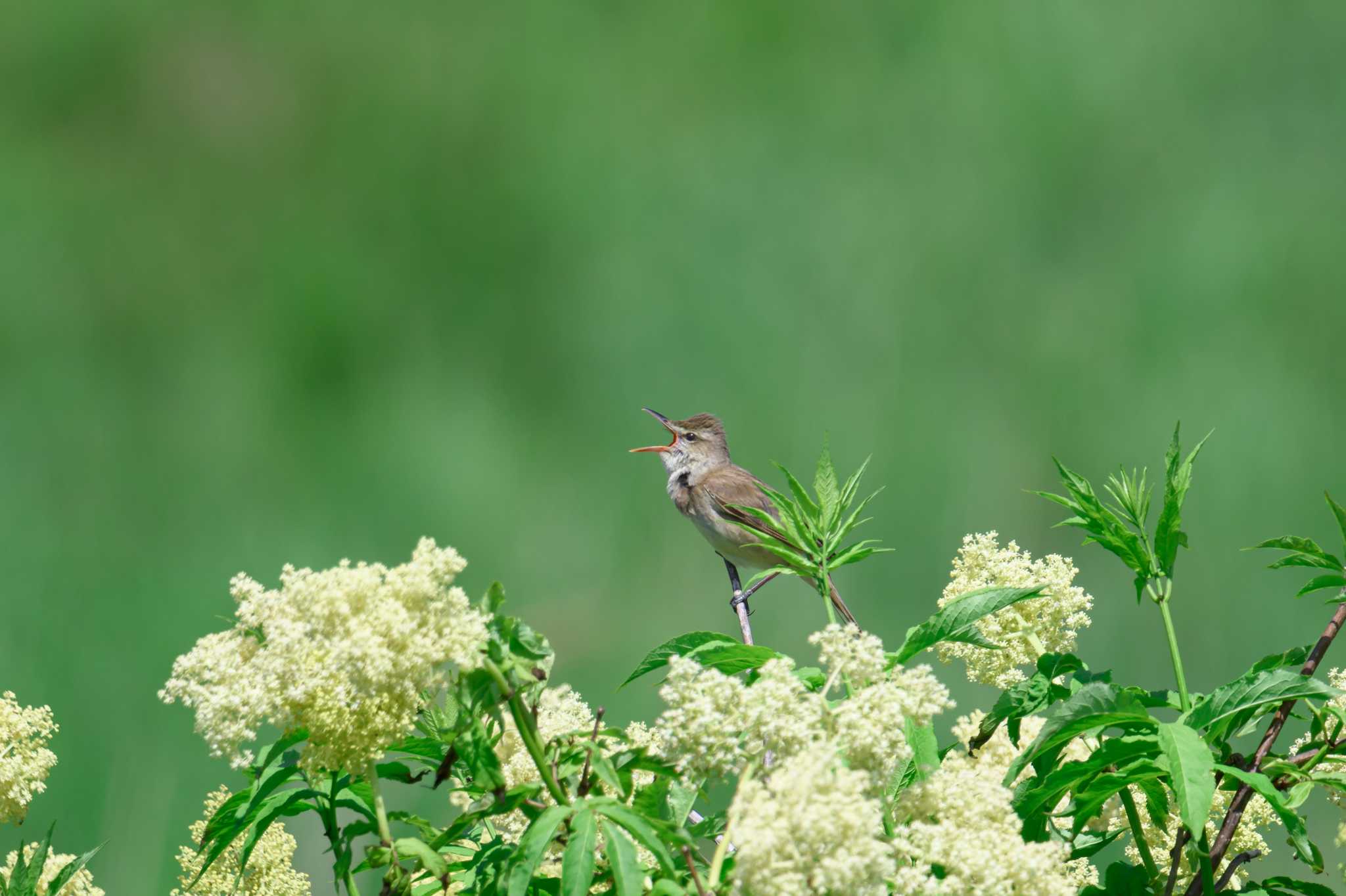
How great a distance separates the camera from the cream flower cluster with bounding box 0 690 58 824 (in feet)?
4.73

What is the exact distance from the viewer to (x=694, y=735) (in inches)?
36.2

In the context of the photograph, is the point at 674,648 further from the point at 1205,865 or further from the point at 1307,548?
the point at 1307,548

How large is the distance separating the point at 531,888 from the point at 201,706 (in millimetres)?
343

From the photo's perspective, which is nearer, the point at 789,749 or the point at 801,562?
the point at 789,749

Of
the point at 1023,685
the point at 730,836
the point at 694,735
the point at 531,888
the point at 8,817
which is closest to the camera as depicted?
the point at 730,836

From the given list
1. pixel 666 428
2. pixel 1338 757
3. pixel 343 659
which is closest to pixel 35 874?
pixel 343 659

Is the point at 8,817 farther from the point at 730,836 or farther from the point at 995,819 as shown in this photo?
the point at 995,819

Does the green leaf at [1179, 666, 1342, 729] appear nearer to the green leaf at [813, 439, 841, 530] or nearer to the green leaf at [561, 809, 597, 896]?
the green leaf at [813, 439, 841, 530]

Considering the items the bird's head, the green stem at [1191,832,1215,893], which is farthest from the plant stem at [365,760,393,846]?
the bird's head

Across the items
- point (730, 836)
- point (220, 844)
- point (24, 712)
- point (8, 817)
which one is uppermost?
point (24, 712)

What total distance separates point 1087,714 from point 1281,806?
0.55 feet

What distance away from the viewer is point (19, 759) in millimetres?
1454

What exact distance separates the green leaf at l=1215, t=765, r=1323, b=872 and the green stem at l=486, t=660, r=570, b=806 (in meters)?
0.60

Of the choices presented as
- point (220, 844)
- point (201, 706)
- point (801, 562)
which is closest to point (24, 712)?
point (220, 844)
